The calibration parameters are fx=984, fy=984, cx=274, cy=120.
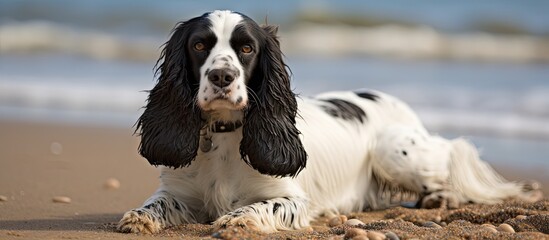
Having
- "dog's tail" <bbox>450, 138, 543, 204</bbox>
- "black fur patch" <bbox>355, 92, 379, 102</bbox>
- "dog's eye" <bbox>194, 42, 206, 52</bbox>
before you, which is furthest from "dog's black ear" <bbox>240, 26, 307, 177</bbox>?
"dog's tail" <bbox>450, 138, 543, 204</bbox>

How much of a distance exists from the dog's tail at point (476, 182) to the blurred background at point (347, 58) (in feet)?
4.44

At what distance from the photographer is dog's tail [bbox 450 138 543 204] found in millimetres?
7391

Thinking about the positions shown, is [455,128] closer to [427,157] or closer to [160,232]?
[427,157]

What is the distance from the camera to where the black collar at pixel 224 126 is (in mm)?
5707

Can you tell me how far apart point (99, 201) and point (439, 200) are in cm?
243

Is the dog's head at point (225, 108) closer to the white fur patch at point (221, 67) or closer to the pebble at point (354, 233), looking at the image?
the white fur patch at point (221, 67)

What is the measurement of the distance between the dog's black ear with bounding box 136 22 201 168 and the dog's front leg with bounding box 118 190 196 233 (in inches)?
9.5

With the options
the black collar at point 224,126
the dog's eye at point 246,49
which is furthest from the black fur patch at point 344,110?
the dog's eye at point 246,49

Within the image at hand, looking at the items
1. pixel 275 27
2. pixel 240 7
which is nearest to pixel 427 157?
pixel 275 27

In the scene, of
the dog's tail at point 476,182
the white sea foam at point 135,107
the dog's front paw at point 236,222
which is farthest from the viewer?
the white sea foam at point 135,107

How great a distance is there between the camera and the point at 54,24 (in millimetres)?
21156

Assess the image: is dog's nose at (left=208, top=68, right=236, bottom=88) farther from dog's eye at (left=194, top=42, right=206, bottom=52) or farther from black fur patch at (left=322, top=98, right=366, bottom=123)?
black fur patch at (left=322, top=98, right=366, bottom=123)

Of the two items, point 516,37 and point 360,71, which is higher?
point 516,37

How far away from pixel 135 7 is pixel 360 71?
8.77 m
